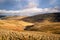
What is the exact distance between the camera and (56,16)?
8984 mm

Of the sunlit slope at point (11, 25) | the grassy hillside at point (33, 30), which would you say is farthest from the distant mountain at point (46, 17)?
the sunlit slope at point (11, 25)

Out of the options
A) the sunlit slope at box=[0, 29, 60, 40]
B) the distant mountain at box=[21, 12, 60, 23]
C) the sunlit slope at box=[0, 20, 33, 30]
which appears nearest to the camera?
the sunlit slope at box=[0, 29, 60, 40]

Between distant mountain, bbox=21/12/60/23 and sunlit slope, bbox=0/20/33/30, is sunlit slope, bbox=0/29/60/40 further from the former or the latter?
distant mountain, bbox=21/12/60/23

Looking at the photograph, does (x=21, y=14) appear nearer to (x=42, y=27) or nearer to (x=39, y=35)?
(x=42, y=27)

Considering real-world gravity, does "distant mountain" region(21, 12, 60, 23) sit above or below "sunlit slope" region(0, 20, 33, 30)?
above

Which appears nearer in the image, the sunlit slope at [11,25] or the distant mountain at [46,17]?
the sunlit slope at [11,25]

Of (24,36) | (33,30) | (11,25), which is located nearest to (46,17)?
(11,25)

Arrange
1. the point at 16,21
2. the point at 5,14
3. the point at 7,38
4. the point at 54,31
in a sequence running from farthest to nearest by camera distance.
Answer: the point at 16,21 < the point at 5,14 < the point at 54,31 < the point at 7,38

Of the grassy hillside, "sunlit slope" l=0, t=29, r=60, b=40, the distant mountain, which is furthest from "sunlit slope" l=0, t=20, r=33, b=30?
"sunlit slope" l=0, t=29, r=60, b=40

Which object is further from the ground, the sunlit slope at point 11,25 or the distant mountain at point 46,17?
the distant mountain at point 46,17

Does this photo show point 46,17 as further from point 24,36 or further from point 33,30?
point 24,36

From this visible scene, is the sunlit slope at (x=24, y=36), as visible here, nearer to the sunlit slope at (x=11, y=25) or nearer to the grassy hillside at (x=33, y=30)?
the grassy hillside at (x=33, y=30)

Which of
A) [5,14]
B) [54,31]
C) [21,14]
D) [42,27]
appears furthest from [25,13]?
[54,31]

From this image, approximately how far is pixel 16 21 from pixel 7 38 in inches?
121
